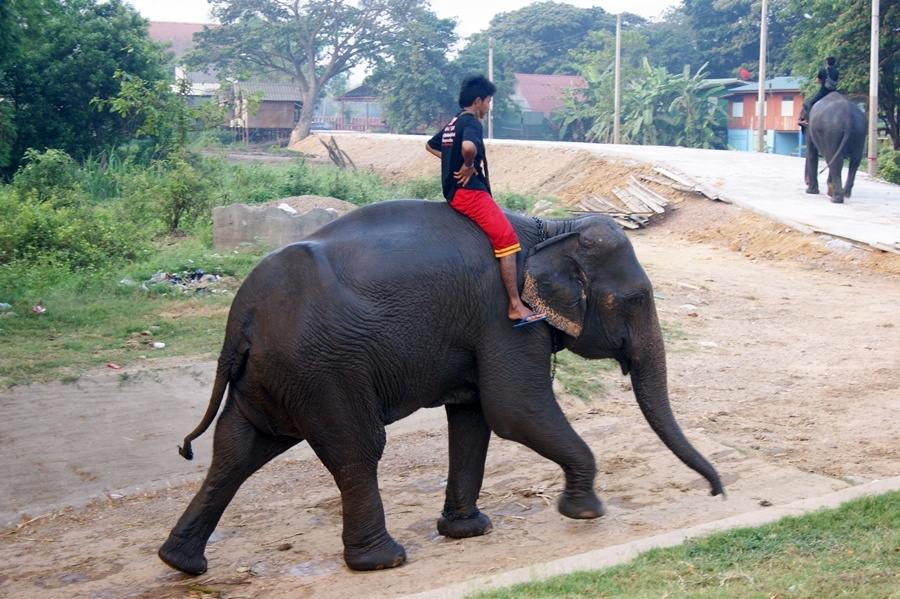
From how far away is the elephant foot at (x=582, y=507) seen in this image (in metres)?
6.17

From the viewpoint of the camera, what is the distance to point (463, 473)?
6.37m

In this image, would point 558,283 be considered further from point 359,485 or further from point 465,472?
point 359,485

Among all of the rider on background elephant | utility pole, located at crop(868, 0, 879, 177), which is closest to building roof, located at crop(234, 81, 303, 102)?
utility pole, located at crop(868, 0, 879, 177)

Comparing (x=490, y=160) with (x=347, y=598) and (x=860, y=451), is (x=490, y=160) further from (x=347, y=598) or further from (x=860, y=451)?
(x=347, y=598)

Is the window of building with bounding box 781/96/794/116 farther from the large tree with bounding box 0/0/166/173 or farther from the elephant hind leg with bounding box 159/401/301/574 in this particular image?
the elephant hind leg with bounding box 159/401/301/574

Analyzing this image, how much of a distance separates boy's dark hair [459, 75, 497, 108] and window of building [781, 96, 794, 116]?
42.9 m

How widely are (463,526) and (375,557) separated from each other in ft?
2.36

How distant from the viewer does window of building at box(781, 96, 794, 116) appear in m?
46.2

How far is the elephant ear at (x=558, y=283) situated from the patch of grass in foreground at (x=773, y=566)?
1431 millimetres

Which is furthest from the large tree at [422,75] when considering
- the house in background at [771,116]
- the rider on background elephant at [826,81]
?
the rider on background elephant at [826,81]

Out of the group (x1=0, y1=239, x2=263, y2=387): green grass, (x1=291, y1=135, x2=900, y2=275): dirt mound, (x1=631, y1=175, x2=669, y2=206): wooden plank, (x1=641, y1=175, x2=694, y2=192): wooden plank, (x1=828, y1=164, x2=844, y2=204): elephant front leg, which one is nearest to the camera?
(x1=0, y1=239, x2=263, y2=387): green grass

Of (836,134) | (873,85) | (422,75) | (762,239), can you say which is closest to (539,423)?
(762,239)

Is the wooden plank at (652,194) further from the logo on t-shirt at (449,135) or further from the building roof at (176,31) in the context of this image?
the building roof at (176,31)

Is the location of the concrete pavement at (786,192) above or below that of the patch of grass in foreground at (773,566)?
above
